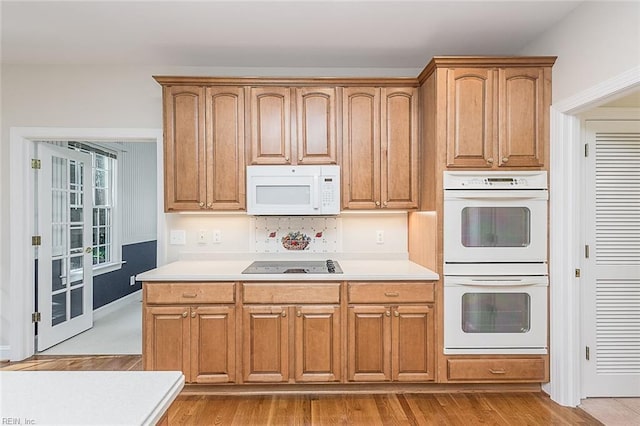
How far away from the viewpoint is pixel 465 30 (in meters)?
2.89

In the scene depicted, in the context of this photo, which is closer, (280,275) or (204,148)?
(280,275)

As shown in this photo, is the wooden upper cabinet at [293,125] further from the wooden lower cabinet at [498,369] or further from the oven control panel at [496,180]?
the wooden lower cabinet at [498,369]

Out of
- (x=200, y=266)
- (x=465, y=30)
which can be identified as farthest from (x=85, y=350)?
(x=465, y=30)

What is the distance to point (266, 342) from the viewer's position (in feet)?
9.35

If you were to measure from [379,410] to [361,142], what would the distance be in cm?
195

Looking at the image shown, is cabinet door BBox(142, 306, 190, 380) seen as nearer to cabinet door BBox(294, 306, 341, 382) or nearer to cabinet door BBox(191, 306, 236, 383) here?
cabinet door BBox(191, 306, 236, 383)

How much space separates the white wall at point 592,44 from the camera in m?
2.14

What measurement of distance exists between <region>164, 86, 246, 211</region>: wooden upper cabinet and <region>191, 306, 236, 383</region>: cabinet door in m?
0.83

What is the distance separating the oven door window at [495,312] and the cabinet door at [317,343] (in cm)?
92

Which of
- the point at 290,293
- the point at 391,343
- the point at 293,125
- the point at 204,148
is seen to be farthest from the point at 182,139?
the point at 391,343

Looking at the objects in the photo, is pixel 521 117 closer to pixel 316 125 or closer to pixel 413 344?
pixel 316 125

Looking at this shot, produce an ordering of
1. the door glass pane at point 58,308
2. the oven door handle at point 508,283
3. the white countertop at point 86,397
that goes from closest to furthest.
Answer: the white countertop at point 86,397 < the oven door handle at point 508,283 < the door glass pane at point 58,308

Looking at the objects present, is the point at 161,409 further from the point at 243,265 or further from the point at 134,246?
the point at 134,246

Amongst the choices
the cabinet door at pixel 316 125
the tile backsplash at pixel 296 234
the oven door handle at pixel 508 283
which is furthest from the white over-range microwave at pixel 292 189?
the oven door handle at pixel 508 283
